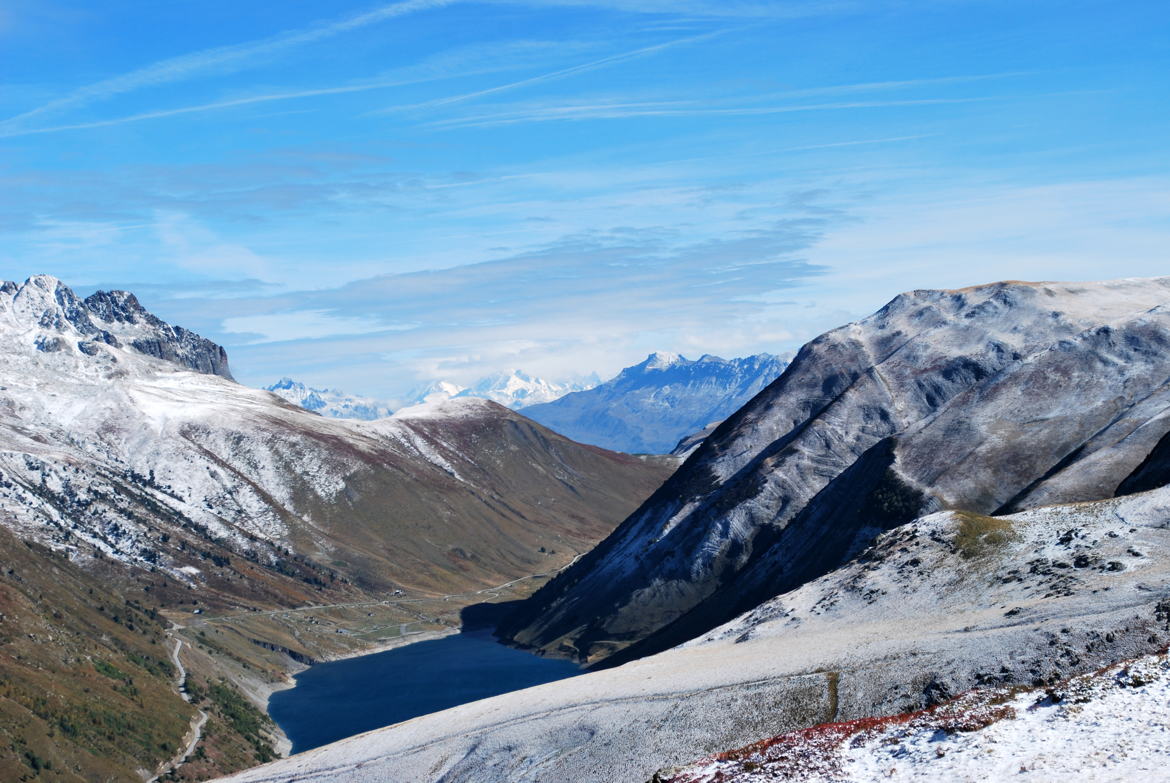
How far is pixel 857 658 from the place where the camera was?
7125 cm

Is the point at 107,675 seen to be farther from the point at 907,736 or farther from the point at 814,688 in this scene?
the point at 907,736

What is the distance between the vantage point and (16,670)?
14100cm

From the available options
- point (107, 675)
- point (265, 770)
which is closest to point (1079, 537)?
point (265, 770)

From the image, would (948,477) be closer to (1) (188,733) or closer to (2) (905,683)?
(2) (905,683)

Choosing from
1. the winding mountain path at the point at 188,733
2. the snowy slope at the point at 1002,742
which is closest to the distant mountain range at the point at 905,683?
the snowy slope at the point at 1002,742

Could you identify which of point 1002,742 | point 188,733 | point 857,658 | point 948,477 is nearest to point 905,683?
point 857,658

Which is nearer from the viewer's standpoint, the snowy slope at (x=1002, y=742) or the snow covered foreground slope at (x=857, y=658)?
the snowy slope at (x=1002, y=742)

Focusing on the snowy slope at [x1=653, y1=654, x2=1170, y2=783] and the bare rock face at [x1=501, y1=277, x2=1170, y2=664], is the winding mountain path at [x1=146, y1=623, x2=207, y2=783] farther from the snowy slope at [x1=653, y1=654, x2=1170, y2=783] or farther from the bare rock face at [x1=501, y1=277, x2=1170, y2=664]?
the snowy slope at [x1=653, y1=654, x2=1170, y2=783]

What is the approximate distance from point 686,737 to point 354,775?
25.3 metres

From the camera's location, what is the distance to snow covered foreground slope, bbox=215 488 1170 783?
2547 inches

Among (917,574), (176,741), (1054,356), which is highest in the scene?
(1054,356)

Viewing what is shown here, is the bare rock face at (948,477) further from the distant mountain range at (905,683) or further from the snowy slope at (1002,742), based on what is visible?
A: the snowy slope at (1002,742)

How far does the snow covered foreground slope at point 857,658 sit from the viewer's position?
6469 centimetres

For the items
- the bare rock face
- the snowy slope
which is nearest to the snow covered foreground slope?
the snowy slope
